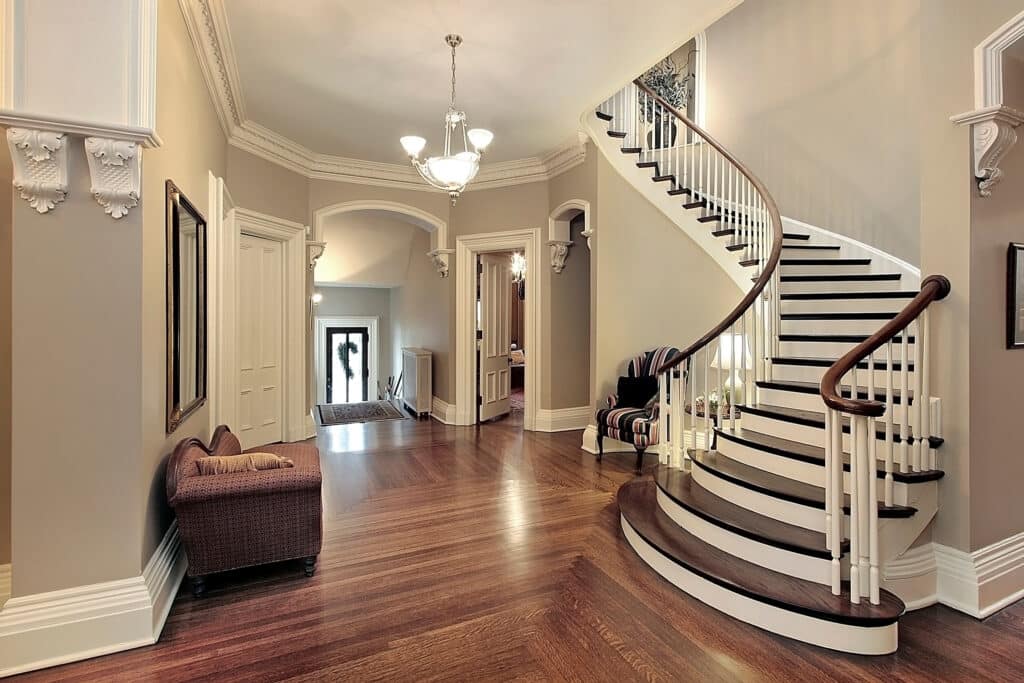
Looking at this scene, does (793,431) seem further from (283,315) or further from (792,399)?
(283,315)

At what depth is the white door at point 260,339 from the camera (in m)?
4.89

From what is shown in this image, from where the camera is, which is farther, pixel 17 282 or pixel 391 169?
pixel 391 169

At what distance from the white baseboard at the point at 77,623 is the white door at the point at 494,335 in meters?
4.60

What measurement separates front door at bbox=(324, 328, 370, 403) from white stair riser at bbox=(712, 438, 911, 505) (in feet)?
27.1

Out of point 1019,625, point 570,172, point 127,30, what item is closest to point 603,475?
point 1019,625

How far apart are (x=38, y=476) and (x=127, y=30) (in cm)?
173

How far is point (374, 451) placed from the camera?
523 centimetres

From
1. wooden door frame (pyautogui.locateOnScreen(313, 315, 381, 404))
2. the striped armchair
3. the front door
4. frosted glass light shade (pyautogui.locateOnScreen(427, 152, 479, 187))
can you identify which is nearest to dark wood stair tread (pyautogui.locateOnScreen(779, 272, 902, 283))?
the striped armchair

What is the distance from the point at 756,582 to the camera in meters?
2.29

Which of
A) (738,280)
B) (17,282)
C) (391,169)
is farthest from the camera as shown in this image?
(391,169)

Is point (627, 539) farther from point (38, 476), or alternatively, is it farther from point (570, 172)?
point (570, 172)

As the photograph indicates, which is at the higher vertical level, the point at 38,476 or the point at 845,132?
the point at 845,132

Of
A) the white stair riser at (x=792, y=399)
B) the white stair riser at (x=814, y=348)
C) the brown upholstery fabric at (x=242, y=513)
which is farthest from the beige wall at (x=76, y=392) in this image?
the white stair riser at (x=814, y=348)

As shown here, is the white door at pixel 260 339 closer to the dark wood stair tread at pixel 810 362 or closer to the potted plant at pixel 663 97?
the potted plant at pixel 663 97
